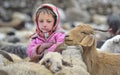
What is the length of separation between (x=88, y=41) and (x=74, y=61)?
0.34 meters

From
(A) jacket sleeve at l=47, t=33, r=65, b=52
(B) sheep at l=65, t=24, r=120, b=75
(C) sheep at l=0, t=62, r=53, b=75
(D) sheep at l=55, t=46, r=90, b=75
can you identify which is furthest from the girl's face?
(C) sheep at l=0, t=62, r=53, b=75

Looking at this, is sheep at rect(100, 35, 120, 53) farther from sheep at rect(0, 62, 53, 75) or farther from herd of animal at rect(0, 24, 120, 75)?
sheep at rect(0, 62, 53, 75)

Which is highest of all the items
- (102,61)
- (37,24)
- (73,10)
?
(37,24)

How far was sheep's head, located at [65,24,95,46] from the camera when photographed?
16.9 feet

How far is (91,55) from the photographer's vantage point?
17.3 ft

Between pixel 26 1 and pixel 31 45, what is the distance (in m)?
29.8

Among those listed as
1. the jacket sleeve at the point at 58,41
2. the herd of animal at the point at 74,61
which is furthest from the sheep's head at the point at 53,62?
the jacket sleeve at the point at 58,41

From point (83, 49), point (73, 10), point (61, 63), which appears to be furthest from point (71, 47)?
point (73, 10)

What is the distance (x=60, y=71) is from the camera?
449 cm

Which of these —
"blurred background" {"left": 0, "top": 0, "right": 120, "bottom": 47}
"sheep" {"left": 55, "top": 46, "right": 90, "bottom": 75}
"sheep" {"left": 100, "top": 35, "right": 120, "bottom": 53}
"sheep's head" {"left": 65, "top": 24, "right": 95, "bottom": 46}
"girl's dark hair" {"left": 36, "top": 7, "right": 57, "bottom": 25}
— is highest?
"girl's dark hair" {"left": 36, "top": 7, "right": 57, "bottom": 25}

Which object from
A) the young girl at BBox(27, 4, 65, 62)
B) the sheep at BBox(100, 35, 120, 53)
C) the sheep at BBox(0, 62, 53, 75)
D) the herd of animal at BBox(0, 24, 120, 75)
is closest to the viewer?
the sheep at BBox(0, 62, 53, 75)

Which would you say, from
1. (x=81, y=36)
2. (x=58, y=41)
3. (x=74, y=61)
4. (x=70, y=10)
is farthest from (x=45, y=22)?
(x=70, y=10)

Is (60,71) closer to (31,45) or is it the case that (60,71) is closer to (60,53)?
(60,53)

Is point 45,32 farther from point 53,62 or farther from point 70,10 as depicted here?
point 70,10
